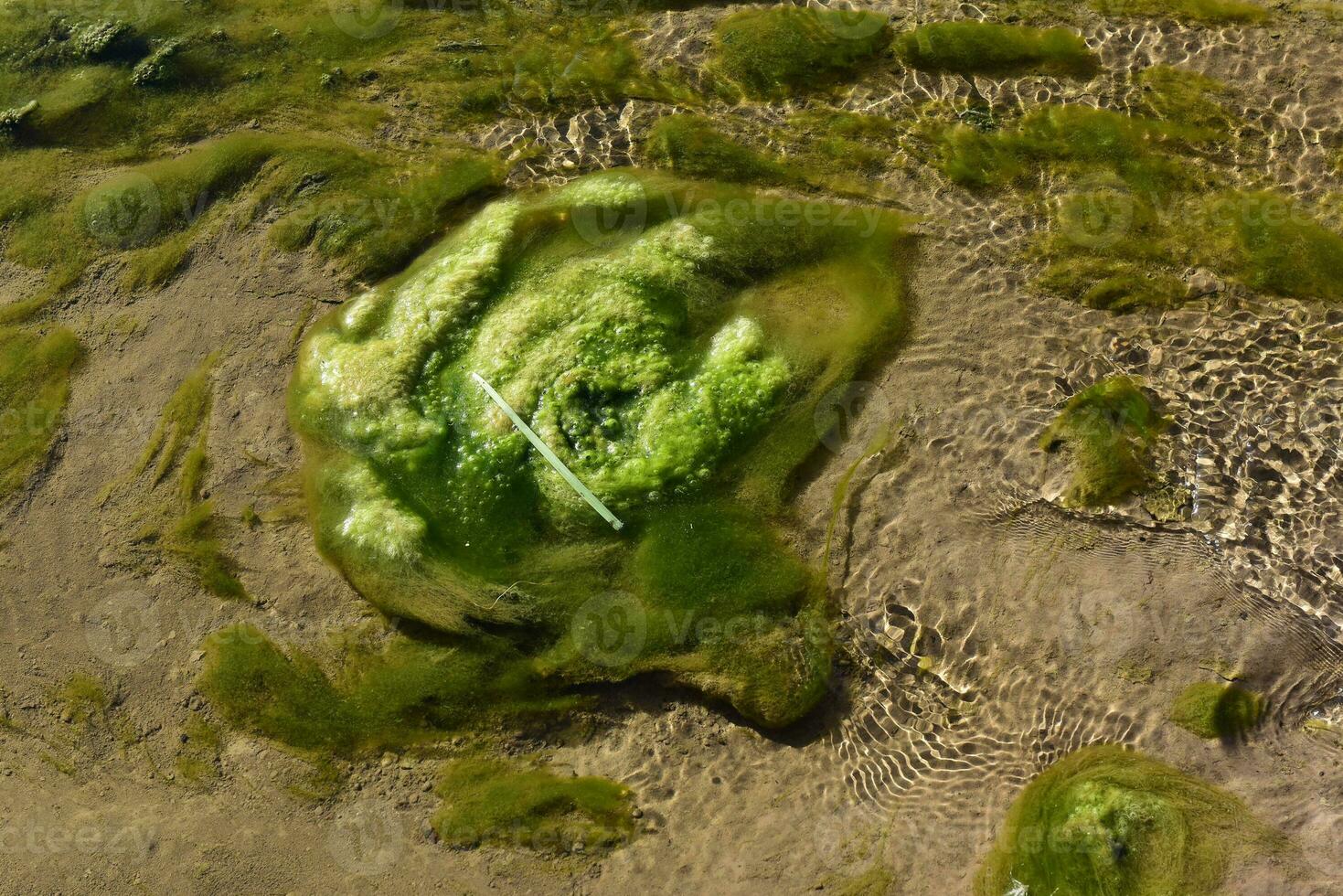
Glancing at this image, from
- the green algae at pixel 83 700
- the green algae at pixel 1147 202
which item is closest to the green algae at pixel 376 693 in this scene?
the green algae at pixel 83 700

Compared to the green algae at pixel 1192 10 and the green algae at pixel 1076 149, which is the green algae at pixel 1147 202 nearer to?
the green algae at pixel 1076 149

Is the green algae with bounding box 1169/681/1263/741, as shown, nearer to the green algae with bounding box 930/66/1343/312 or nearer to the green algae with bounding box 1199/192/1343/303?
the green algae with bounding box 930/66/1343/312

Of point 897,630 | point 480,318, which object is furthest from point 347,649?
point 897,630

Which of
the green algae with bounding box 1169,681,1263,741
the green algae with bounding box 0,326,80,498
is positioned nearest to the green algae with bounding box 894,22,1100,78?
the green algae with bounding box 1169,681,1263,741

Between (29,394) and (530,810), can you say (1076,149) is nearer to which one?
(530,810)

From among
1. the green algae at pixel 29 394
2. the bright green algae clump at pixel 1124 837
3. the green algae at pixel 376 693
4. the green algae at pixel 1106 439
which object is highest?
the green algae at pixel 29 394

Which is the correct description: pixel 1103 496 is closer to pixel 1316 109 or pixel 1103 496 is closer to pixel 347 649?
pixel 1316 109

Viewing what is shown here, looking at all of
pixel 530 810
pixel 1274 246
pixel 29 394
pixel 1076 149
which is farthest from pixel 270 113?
Answer: pixel 1274 246
